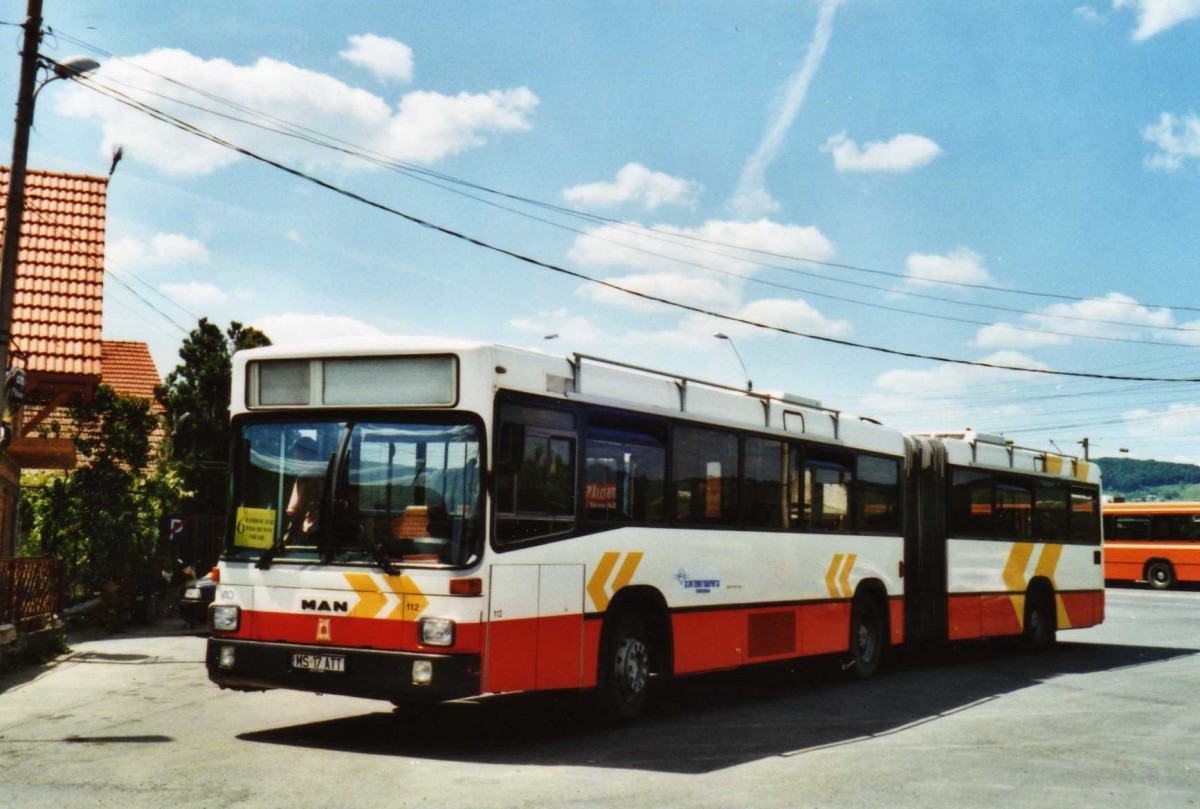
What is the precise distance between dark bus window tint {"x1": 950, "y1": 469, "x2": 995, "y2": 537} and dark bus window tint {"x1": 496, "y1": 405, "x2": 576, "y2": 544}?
839 cm

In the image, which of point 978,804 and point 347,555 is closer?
point 978,804

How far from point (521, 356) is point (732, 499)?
3640 mm

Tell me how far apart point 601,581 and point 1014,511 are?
9851 millimetres

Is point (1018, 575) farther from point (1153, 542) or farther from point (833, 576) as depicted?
point (1153, 542)

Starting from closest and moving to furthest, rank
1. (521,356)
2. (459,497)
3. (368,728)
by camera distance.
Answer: (459,497), (521,356), (368,728)

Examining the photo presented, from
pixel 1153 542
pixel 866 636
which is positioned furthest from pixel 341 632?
pixel 1153 542

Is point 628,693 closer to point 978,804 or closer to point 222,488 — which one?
point 978,804

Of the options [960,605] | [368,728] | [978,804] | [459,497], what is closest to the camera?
[978,804]

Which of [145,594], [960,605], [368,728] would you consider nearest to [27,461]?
[145,594]

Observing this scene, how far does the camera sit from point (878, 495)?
49.2 ft

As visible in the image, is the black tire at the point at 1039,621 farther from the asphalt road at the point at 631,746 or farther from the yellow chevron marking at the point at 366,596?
the yellow chevron marking at the point at 366,596

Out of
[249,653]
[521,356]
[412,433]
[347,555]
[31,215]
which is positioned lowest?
[249,653]

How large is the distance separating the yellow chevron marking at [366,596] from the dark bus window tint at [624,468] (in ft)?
6.48

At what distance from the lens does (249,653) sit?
30.0 ft
